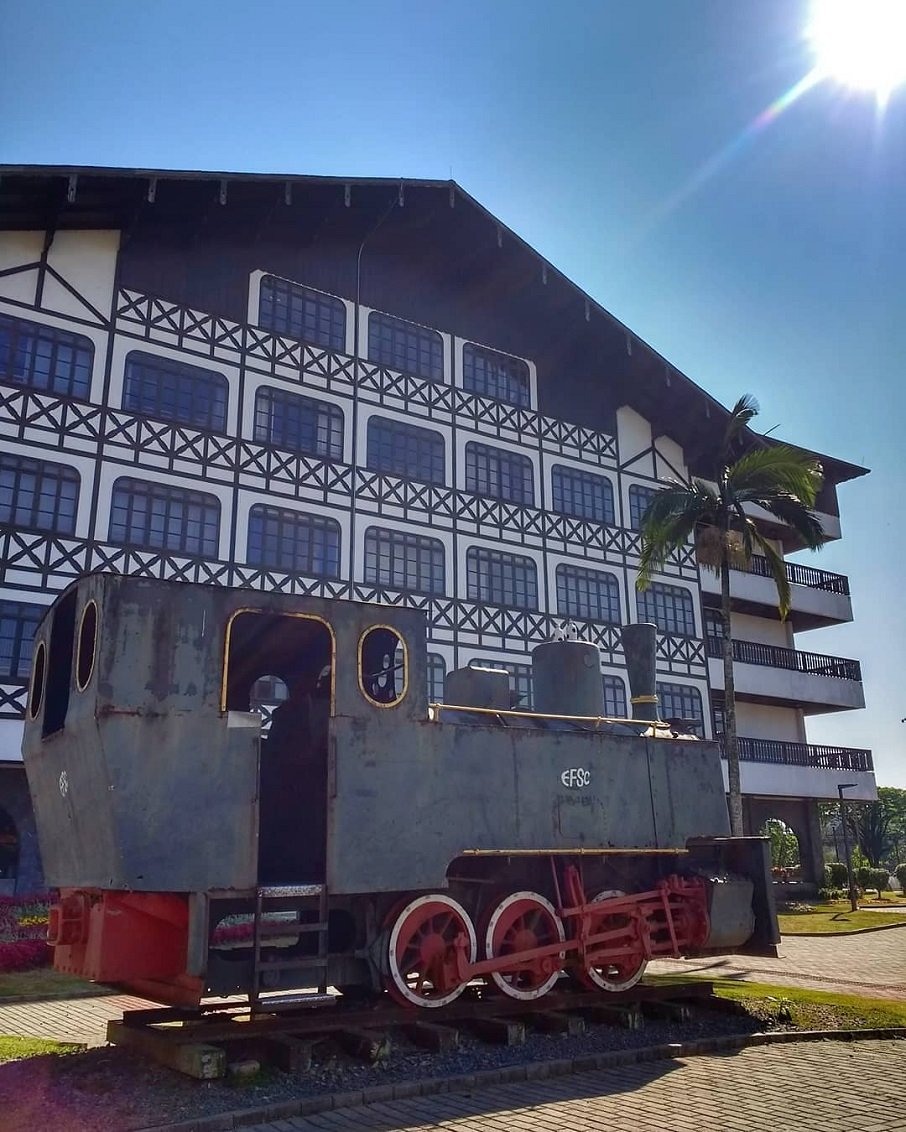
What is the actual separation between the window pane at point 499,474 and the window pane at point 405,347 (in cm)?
228

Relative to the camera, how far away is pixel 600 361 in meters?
28.4

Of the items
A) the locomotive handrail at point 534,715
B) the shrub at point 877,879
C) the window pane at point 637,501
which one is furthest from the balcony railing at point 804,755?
the locomotive handrail at point 534,715

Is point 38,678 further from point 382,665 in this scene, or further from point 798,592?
point 798,592

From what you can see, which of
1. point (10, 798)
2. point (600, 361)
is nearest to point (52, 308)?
point (10, 798)

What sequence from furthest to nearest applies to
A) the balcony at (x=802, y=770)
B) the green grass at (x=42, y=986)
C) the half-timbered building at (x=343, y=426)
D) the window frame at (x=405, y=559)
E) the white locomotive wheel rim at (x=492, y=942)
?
the balcony at (x=802, y=770) < the window frame at (x=405, y=559) < the half-timbered building at (x=343, y=426) < the green grass at (x=42, y=986) < the white locomotive wheel rim at (x=492, y=942)

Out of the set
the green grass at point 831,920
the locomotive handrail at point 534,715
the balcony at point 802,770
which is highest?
the balcony at point 802,770

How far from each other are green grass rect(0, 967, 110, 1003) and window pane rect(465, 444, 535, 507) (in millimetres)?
15488

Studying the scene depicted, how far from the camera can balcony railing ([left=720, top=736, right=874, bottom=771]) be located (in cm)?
3039

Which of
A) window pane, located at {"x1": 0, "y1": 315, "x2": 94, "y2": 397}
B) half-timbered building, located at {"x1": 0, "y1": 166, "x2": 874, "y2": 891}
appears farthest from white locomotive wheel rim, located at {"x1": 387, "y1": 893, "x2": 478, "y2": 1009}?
window pane, located at {"x1": 0, "y1": 315, "x2": 94, "y2": 397}

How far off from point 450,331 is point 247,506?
8.14m

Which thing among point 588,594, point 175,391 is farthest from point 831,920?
point 175,391

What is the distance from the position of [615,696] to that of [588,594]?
9.41 ft

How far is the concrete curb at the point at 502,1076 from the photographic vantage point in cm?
577

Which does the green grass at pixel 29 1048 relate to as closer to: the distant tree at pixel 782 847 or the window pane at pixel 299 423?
the window pane at pixel 299 423
